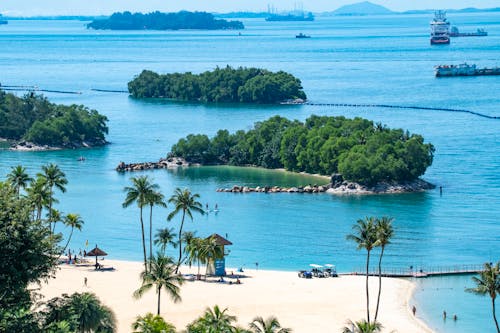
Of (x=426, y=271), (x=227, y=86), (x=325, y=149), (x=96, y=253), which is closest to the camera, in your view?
(x=426, y=271)

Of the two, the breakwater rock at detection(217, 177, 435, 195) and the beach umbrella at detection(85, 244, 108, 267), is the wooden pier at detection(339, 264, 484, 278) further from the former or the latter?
the breakwater rock at detection(217, 177, 435, 195)

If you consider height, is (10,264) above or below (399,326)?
above

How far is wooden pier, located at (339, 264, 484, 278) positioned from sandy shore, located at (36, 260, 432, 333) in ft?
6.30

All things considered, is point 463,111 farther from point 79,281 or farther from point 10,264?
point 10,264

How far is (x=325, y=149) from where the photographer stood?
111625 mm

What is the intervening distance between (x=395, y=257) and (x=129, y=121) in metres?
87.3

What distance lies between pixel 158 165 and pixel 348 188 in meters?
23.4

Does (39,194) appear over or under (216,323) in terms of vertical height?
under

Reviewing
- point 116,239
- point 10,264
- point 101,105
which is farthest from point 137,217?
point 101,105

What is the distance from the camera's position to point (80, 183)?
4464 inches

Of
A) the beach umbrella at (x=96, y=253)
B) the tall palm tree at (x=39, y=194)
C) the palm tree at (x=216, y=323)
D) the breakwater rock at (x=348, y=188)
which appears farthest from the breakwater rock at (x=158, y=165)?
the palm tree at (x=216, y=323)

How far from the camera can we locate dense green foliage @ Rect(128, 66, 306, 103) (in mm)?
183625

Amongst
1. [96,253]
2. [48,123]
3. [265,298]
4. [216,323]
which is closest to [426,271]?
[265,298]

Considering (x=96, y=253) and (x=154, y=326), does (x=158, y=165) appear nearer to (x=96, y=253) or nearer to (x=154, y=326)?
(x=96, y=253)
